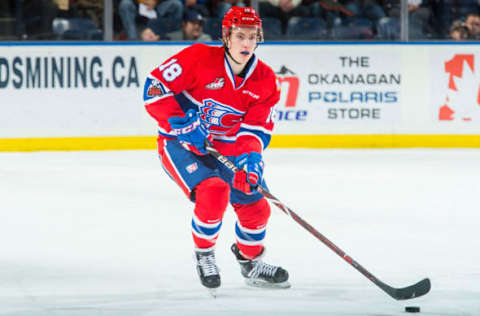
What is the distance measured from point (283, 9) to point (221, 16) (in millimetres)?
486

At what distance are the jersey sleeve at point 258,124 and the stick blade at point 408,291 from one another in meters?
0.66

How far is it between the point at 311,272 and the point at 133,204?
1.83 m

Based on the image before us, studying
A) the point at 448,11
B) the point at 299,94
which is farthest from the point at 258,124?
the point at 448,11

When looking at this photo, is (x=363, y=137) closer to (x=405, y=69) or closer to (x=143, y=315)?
(x=405, y=69)

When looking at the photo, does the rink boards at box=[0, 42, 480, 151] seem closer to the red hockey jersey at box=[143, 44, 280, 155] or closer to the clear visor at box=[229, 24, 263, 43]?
the red hockey jersey at box=[143, 44, 280, 155]

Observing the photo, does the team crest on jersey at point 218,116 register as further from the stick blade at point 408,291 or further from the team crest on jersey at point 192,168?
the stick blade at point 408,291

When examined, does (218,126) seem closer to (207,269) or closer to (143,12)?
(207,269)

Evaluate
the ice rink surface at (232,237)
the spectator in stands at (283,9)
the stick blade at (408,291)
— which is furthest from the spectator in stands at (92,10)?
the stick blade at (408,291)

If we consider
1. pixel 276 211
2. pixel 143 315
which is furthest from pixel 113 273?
pixel 276 211

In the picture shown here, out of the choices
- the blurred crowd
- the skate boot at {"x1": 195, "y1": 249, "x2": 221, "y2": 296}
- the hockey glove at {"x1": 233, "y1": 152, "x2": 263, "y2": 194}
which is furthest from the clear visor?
the blurred crowd

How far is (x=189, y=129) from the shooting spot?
346 cm

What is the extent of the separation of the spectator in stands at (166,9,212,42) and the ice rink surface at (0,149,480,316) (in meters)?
1.11

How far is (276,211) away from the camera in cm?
528

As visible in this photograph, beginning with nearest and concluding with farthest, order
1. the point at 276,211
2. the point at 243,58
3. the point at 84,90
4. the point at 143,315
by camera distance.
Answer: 1. the point at 143,315
2. the point at 243,58
3. the point at 276,211
4. the point at 84,90
